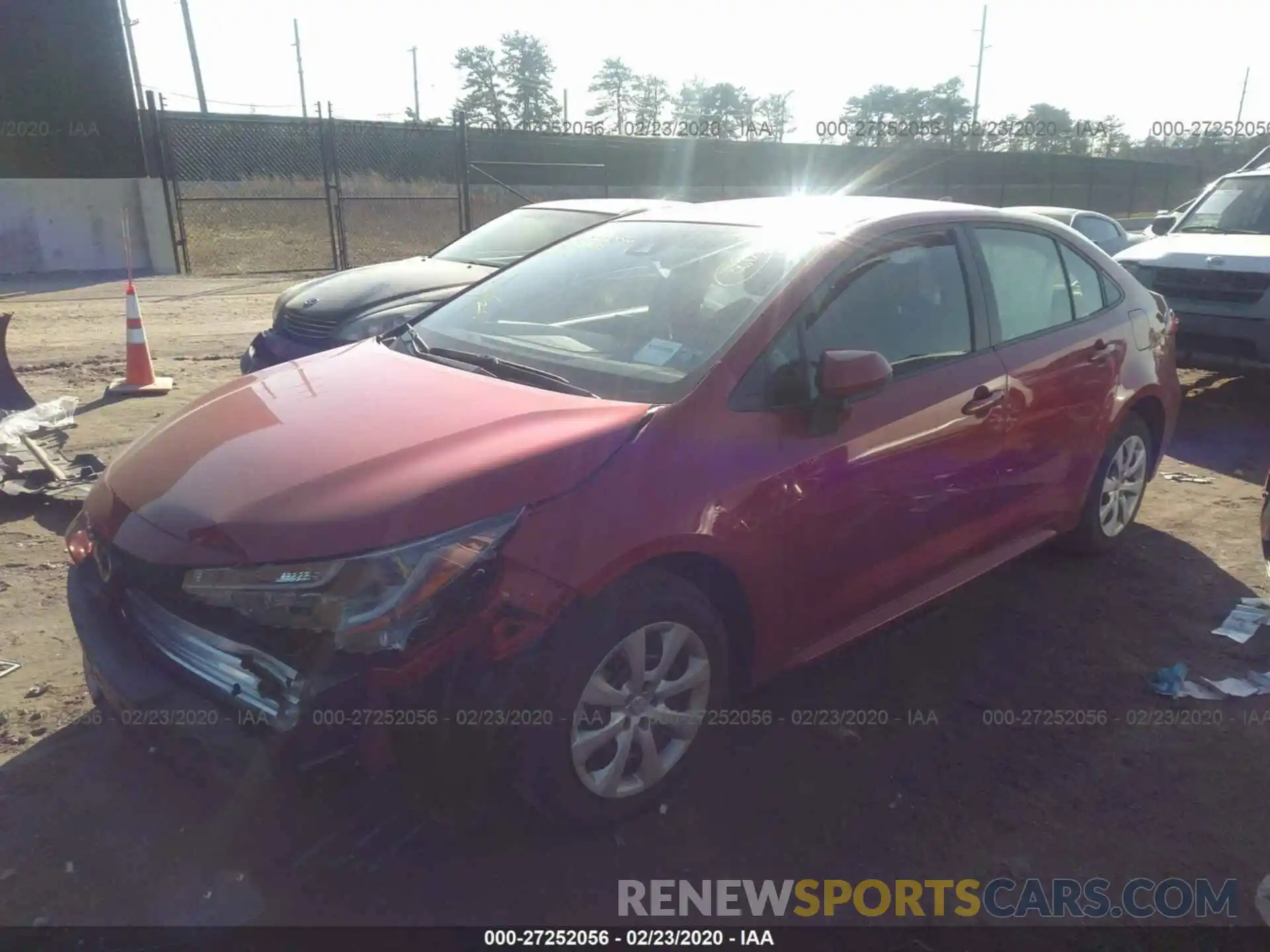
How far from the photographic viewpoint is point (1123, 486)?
4770mm

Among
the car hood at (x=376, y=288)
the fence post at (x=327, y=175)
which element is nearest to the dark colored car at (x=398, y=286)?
the car hood at (x=376, y=288)

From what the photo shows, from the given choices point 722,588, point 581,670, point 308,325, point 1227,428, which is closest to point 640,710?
point 581,670

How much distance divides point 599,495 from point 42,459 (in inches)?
163

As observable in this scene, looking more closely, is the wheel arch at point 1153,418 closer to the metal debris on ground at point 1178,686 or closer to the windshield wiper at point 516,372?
the metal debris on ground at point 1178,686

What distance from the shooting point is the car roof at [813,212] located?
3531 mm

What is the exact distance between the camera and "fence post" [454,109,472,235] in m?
16.1

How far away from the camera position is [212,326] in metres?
10.7

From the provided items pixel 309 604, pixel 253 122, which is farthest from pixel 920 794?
pixel 253 122

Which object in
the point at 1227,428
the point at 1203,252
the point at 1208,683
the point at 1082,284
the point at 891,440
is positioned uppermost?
the point at 1082,284

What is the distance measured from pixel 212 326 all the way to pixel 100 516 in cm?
875

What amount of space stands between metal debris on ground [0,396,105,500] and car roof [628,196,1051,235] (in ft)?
11.1

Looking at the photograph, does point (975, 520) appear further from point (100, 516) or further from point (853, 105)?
point (853, 105)

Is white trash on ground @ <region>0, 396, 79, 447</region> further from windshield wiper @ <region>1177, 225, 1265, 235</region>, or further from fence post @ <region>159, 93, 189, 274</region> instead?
fence post @ <region>159, 93, 189, 274</region>

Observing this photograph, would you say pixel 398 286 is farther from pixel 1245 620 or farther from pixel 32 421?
pixel 1245 620
